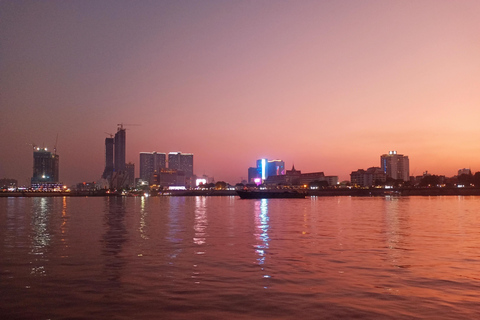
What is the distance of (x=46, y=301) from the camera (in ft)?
46.6

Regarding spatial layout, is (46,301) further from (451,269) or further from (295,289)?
(451,269)

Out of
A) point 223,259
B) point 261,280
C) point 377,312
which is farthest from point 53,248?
point 377,312

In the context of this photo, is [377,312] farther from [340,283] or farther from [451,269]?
[451,269]

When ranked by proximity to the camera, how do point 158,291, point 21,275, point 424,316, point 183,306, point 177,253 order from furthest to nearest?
point 177,253 → point 21,275 → point 158,291 → point 183,306 → point 424,316

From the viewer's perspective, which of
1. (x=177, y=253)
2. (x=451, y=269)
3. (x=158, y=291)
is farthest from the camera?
(x=177, y=253)

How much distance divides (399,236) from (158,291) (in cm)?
2503

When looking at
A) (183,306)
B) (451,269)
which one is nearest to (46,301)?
(183,306)

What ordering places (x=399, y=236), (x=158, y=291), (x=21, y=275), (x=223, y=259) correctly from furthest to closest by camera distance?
1. (x=399, y=236)
2. (x=223, y=259)
3. (x=21, y=275)
4. (x=158, y=291)

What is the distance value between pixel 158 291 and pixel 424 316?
917cm

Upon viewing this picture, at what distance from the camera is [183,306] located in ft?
44.2

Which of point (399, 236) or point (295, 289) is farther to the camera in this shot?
point (399, 236)

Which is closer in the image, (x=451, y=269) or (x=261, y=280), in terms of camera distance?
(x=261, y=280)

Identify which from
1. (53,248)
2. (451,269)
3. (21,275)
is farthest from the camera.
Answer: (53,248)

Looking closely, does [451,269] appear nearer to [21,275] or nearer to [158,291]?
[158,291]
